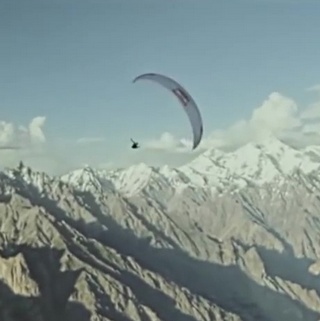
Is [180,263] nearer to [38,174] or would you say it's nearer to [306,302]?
[306,302]

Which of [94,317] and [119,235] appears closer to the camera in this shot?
[94,317]

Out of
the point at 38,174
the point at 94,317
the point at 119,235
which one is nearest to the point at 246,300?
the point at 119,235

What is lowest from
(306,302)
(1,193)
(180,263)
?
(306,302)

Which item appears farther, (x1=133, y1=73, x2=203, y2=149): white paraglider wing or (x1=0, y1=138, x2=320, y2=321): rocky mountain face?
(x1=0, y1=138, x2=320, y2=321): rocky mountain face

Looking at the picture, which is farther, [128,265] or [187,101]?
[128,265]

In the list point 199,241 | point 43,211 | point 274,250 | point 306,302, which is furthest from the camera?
point 274,250

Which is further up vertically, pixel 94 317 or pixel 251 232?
pixel 251 232

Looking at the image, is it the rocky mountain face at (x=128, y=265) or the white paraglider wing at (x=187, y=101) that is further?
the rocky mountain face at (x=128, y=265)

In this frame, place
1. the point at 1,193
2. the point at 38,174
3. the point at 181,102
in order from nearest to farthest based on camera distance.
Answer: the point at 181,102, the point at 1,193, the point at 38,174
